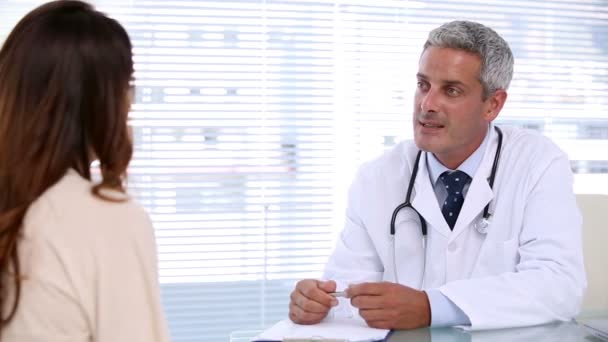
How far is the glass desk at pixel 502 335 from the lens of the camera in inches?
52.7

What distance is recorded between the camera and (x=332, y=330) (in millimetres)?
1342

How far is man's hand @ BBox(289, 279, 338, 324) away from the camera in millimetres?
1400

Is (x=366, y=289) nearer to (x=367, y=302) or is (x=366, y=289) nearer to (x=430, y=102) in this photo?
(x=367, y=302)

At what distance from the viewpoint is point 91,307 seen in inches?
34.3

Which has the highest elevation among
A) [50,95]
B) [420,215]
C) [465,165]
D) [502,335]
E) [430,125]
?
[50,95]

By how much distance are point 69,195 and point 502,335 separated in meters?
0.89

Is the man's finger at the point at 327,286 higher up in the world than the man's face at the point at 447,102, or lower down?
lower down

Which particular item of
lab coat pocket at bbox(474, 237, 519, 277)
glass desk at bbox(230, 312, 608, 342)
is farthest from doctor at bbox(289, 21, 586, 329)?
glass desk at bbox(230, 312, 608, 342)

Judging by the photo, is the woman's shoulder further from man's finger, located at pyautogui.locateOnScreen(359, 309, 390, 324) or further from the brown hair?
man's finger, located at pyautogui.locateOnScreen(359, 309, 390, 324)

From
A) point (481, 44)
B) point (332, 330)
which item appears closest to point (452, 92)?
point (481, 44)

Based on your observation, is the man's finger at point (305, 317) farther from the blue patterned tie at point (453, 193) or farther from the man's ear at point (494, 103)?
the man's ear at point (494, 103)

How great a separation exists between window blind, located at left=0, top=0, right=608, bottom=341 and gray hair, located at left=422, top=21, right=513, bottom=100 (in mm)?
1134

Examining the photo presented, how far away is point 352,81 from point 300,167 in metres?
0.42

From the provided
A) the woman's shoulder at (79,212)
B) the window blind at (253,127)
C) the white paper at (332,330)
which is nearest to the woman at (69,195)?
the woman's shoulder at (79,212)
